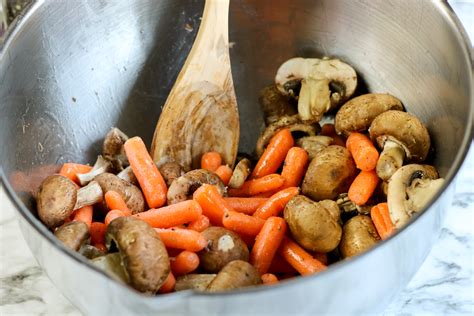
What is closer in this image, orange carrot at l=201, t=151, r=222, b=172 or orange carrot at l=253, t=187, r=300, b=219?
orange carrot at l=253, t=187, r=300, b=219

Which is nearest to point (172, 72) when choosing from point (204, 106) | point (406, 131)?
point (204, 106)

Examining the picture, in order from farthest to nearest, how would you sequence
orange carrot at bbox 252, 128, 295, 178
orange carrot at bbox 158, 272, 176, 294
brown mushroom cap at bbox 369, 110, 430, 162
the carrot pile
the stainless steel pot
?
1. orange carrot at bbox 252, 128, 295, 178
2. brown mushroom cap at bbox 369, 110, 430, 162
3. the carrot pile
4. orange carrot at bbox 158, 272, 176, 294
5. the stainless steel pot

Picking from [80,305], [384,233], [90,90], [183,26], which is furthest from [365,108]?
[80,305]

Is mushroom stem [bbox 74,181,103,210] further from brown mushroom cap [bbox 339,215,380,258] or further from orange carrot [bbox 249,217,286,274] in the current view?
brown mushroom cap [bbox 339,215,380,258]

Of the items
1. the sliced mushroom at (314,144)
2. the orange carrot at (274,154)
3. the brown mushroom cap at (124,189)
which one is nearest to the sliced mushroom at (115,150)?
the brown mushroom cap at (124,189)

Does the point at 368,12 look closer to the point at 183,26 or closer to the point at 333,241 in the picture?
the point at 183,26

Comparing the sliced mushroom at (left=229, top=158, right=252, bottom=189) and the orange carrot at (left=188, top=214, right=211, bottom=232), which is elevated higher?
the sliced mushroom at (left=229, top=158, right=252, bottom=189)

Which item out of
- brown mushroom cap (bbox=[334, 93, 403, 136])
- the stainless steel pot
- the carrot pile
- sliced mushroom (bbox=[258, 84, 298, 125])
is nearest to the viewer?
the stainless steel pot

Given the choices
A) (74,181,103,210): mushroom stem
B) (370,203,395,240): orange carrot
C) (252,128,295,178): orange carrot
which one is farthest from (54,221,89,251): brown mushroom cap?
(370,203,395,240): orange carrot
